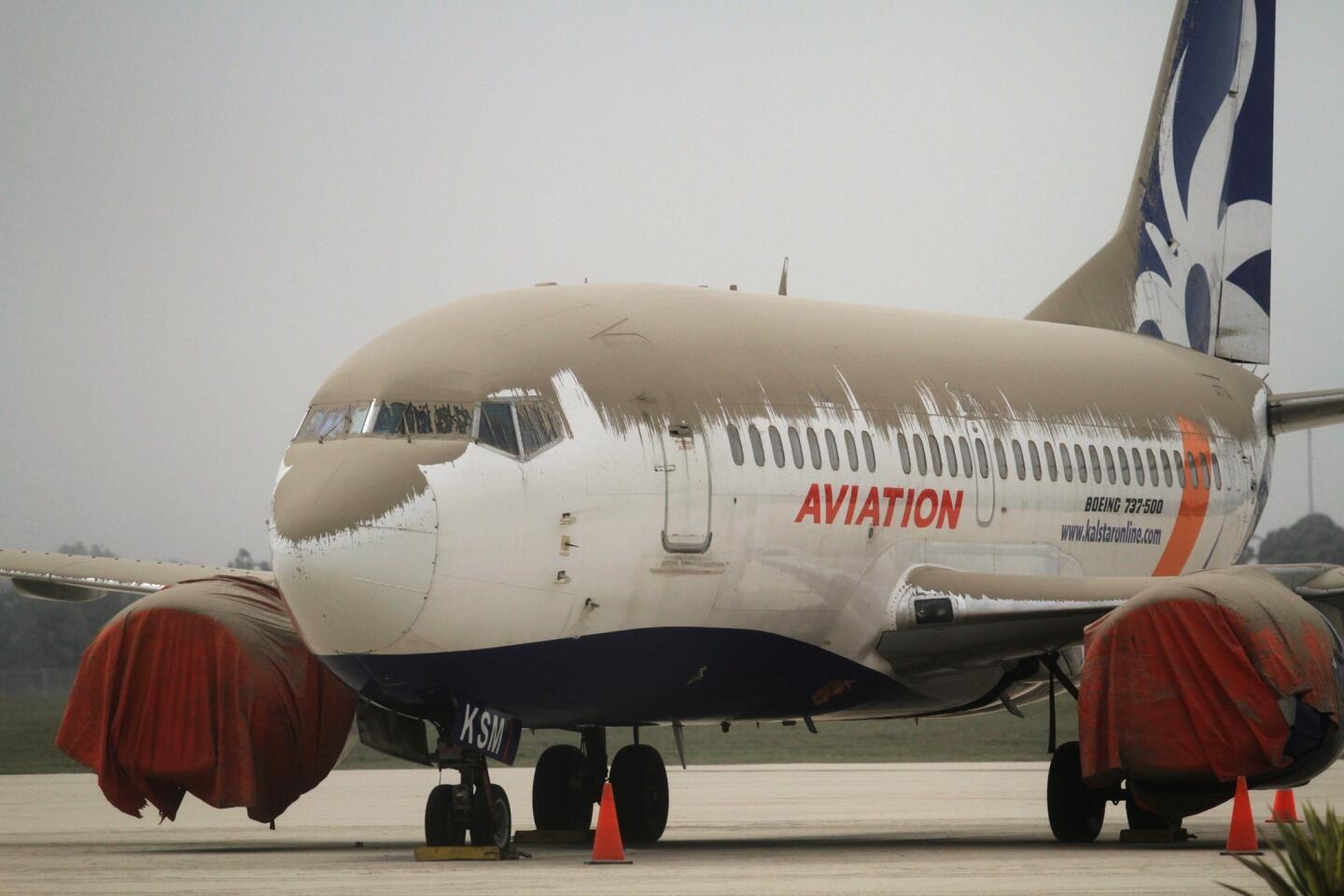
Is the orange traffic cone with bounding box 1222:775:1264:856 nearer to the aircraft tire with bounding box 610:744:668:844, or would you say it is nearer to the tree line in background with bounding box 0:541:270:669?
the aircraft tire with bounding box 610:744:668:844

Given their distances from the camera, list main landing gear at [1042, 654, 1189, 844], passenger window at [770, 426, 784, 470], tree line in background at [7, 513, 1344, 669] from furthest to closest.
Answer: tree line in background at [7, 513, 1344, 669] < main landing gear at [1042, 654, 1189, 844] < passenger window at [770, 426, 784, 470]

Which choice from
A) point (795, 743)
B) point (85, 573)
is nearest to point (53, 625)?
point (795, 743)

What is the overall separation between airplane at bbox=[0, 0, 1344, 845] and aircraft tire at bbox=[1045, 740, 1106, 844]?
2cm

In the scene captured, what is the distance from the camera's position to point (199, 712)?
1736 cm

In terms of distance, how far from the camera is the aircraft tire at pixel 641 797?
19594 millimetres

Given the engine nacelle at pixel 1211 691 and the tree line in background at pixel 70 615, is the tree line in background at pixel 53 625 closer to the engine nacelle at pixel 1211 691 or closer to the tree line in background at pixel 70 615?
the tree line in background at pixel 70 615

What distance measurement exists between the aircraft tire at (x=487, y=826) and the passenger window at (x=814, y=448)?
12.4ft

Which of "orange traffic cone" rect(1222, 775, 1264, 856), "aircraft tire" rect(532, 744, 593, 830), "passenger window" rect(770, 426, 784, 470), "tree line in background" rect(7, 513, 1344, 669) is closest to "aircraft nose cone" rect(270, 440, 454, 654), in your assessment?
"passenger window" rect(770, 426, 784, 470)

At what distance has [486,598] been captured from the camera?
15031 millimetres

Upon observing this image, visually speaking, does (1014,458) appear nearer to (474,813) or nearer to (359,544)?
(474,813)

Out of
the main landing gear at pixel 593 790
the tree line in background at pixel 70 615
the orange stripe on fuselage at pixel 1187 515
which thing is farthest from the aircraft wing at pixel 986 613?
the tree line in background at pixel 70 615

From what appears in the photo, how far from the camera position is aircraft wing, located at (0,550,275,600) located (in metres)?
20.7

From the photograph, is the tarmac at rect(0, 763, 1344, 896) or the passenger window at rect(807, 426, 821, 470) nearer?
the tarmac at rect(0, 763, 1344, 896)

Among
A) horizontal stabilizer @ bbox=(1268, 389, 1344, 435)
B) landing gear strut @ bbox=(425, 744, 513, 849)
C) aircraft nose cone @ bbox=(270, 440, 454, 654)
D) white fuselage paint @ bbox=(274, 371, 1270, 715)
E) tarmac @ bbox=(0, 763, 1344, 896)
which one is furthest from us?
horizontal stabilizer @ bbox=(1268, 389, 1344, 435)
